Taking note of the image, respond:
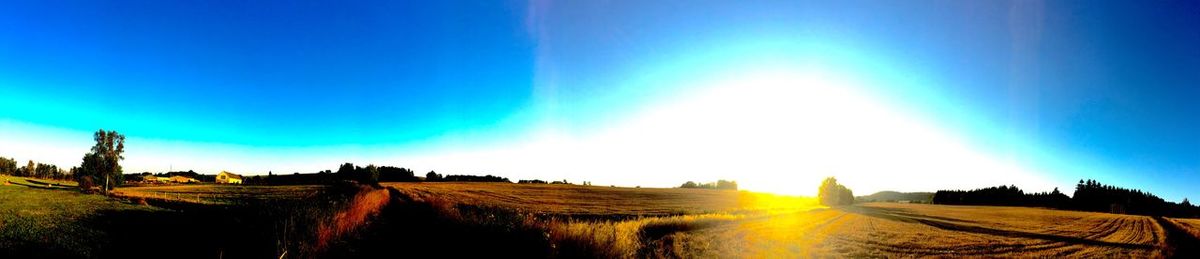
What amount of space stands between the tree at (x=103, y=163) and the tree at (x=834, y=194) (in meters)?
108

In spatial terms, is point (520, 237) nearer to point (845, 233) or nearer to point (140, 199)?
point (845, 233)

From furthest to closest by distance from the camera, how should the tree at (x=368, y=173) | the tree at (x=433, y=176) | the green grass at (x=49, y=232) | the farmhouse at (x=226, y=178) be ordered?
the farmhouse at (x=226, y=178)
the tree at (x=433, y=176)
the tree at (x=368, y=173)
the green grass at (x=49, y=232)

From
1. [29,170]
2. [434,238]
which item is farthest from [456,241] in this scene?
[29,170]

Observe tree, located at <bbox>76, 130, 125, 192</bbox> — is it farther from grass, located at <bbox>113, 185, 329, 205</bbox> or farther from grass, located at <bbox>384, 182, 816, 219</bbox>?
grass, located at <bbox>384, 182, 816, 219</bbox>

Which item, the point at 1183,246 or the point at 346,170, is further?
→ the point at 346,170

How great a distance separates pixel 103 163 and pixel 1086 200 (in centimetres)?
17240

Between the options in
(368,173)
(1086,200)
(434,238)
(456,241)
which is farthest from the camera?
(1086,200)

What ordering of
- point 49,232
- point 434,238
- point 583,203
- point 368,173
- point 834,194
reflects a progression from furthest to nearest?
point 834,194, point 368,173, point 583,203, point 49,232, point 434,238

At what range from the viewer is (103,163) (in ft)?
222

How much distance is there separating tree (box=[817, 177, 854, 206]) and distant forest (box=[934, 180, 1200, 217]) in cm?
4551

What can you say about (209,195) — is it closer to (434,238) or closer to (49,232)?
(49,232)

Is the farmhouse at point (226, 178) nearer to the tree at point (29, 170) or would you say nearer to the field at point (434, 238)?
the tree at point (29, 170)

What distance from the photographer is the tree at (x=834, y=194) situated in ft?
313

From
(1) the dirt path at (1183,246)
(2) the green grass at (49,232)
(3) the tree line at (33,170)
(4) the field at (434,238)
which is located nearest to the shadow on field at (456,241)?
(4) the field at (434,238)
